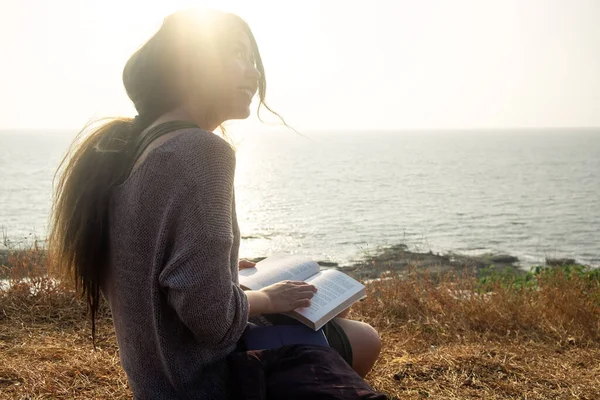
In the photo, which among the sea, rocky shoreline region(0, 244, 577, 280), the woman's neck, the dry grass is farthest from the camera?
the sea

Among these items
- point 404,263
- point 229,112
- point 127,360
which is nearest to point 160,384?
point 127,360

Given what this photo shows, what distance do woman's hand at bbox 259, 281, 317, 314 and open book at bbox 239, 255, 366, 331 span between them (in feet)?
0.12

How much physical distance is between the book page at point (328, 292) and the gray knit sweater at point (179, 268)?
1.31ft

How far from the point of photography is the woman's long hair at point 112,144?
2.18 meters

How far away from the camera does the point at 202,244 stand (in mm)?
1922

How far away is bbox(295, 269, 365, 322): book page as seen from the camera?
2.46m

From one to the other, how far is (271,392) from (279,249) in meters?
20.8

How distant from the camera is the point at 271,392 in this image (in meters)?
2.10

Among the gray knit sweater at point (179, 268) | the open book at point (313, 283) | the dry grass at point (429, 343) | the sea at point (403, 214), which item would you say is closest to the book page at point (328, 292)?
the open book at point (313, 283)

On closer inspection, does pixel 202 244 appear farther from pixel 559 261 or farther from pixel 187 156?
pixel 559 261

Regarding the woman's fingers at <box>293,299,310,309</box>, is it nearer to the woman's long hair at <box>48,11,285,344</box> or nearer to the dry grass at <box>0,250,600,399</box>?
the woman's long hair at <box>48,11,285,344</box>

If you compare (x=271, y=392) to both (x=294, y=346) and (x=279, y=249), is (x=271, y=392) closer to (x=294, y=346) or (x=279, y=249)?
(x=294, y=346)

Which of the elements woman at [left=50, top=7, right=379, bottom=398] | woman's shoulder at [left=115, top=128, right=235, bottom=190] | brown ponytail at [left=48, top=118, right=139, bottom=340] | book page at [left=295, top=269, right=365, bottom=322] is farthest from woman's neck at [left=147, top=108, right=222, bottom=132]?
book page at [left=295, top=269, right=365, bottom=322]

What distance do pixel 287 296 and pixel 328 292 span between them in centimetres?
28
